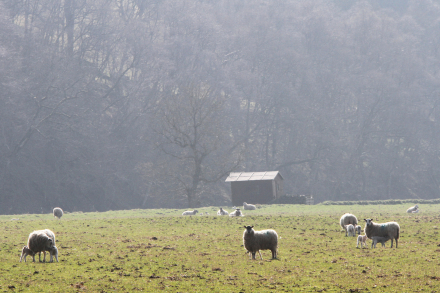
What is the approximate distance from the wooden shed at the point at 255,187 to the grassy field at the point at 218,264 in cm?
3312

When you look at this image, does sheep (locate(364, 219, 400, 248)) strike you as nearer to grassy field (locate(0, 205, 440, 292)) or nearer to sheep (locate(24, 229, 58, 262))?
A: grassy field (locate(0, 205, 440, 292))

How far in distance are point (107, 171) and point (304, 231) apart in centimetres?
5790

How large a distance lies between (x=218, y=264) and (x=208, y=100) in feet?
203

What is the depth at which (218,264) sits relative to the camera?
16812mm

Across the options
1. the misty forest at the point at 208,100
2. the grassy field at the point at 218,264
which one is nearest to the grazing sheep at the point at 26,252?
the grassy field at the point at 218,264

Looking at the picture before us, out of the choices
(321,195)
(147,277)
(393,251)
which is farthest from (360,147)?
(147,277)

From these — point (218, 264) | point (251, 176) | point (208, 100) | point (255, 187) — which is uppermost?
point (208, 100)

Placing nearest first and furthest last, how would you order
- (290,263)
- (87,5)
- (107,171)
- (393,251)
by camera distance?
1. (290,263)
2. (393,251)
3. (107,171)
4. (87,5)

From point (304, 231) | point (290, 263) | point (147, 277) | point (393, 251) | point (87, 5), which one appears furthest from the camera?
point (87, 5)

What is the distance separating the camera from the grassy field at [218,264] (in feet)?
44.1

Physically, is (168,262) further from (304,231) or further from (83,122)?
(83,122)

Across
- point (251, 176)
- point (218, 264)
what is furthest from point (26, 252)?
point (251, 176)

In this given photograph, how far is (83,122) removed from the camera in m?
81.0

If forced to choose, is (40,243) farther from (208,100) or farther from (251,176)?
(208,100)
